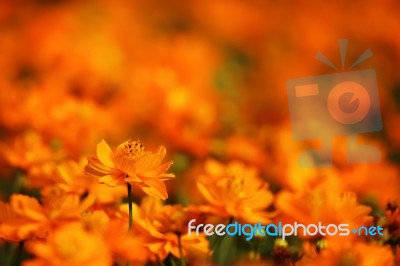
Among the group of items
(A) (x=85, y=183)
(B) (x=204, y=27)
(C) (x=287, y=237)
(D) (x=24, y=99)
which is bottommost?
(C) (x=287, y=237)

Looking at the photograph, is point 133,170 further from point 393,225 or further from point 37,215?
point 393,225

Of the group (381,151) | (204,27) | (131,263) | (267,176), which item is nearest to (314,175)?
(267,176)

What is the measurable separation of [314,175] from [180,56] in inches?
19.3

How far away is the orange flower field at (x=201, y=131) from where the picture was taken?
76 centimetres

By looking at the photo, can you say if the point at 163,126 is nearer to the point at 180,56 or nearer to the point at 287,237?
the point at 180,56

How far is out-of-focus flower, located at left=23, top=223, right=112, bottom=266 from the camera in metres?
0.64

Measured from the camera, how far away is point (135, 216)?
0.81 metres

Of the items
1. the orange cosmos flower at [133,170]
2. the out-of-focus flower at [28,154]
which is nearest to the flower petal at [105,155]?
the orange cosmos flower at [133,170]

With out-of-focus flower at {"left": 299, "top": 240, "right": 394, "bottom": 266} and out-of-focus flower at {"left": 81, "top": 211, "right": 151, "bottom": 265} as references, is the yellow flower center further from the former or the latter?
out-of-focus flower at {"left": 299, "top": 240, "right": 394, "bottom": 266}

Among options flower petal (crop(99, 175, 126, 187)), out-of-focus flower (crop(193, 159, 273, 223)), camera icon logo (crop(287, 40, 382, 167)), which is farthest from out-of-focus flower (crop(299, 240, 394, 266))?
camera icon logo (crop(287, 40, 382, 167))

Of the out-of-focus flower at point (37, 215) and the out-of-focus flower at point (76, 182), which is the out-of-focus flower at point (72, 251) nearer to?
the out-of-focus flower at point (37, 215)

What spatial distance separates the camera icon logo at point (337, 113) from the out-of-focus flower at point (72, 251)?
2.11 ft

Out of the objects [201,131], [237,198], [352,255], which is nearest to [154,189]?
[237,198]

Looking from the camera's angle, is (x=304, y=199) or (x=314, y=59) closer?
(x=304, y=199)
